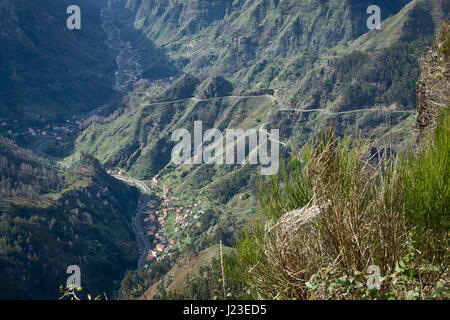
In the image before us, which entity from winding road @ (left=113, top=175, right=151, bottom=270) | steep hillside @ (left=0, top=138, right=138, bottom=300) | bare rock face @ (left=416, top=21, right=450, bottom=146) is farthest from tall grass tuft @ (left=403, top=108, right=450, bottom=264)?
winding road @ (left=113, top=175, right=151, bottom=270)

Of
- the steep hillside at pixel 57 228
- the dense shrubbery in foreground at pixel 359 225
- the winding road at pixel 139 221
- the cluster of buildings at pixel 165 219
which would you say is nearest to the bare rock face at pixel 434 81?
the dense shrubbery in foreground at pixel 359 225

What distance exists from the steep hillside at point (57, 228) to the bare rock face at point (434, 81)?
95.7 m

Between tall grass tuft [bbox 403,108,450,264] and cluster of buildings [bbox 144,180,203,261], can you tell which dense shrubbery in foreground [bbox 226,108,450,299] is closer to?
tall grass tuft [bbox 403,108,450,264]

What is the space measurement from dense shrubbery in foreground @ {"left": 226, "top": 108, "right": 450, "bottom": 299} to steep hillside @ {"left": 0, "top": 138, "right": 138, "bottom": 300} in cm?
9817

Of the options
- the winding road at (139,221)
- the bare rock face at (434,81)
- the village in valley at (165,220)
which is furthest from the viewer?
the village in valley at (165,220)

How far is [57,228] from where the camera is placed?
116375 millimetres

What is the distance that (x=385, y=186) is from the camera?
650 centimetres

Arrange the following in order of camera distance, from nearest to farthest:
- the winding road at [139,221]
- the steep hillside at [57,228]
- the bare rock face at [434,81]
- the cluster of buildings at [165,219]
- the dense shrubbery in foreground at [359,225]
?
1. the dense shrubbery in foreground at [359,225]
2. the bare rock face at [434,81]
3. the steep hillside at [57,228]
4. the winding road at [139,221]
5. the cluster of buildings at [165,219]

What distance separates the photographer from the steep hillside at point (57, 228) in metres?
98.2

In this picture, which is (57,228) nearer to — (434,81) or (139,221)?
(139,221)

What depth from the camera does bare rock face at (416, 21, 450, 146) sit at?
15.4 metres

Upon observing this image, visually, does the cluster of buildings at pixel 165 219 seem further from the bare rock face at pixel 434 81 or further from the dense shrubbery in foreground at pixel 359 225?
the dense shrubbery in foreground at pixel 359 225
